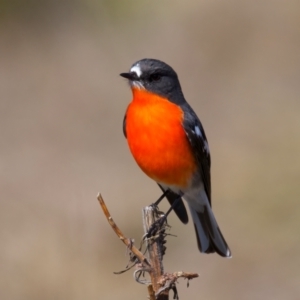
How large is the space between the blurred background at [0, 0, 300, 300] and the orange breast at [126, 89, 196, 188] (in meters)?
2.26

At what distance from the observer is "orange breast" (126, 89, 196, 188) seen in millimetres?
5590

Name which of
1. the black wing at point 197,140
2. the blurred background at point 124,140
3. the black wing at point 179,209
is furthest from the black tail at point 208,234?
the blurred background at point 124,140

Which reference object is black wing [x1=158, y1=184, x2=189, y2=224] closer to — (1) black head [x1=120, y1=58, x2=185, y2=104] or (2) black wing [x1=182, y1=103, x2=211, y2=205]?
(2) black wing [x1=182, y1=103, x2=211, y2=205]

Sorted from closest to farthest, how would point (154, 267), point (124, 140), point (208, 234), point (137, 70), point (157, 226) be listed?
point (154, 267) → point (157, 226) → point (137, 70) → point (208, 234) → point (124, 140)

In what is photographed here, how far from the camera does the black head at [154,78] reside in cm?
580

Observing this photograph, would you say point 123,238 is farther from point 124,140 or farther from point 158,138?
point 124,140

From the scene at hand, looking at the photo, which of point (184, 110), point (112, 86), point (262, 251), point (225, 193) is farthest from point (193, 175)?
point (112, 86)

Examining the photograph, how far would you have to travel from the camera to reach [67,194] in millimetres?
10500

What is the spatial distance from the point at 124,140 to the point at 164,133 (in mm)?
5817

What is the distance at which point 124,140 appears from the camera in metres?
11.4

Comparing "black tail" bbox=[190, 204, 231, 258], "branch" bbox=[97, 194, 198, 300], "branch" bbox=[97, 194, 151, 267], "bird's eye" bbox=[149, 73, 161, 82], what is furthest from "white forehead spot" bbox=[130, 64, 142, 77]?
"branch" bbox=[97, 194, 151, 267]

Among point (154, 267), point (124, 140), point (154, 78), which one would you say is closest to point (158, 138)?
point (154, 78)

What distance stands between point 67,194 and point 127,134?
4861mm

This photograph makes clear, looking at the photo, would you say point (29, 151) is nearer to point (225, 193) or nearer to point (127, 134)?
point (225, 193)
